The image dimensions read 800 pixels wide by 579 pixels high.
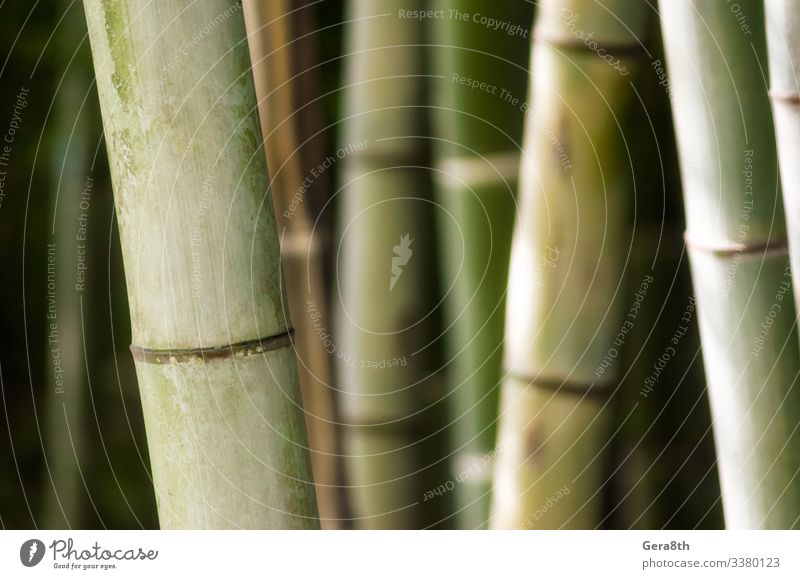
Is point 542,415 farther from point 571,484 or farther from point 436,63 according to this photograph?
point 436,63

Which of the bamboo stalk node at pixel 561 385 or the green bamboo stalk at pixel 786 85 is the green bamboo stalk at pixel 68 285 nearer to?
the bamboo stalk node at pixel 561 385

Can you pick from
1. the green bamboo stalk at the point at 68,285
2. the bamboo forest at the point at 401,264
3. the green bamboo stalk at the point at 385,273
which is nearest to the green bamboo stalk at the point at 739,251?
the bamboo forest at the point at 401,264

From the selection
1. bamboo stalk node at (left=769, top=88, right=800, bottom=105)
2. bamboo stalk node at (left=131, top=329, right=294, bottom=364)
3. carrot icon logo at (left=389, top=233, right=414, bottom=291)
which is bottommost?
bamboo stalk node at (left=131, top=329, right=294, bottom=364)

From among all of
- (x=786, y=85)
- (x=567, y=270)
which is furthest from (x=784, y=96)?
(x=567, y=270)

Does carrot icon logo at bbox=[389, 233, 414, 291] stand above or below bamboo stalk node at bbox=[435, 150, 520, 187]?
below
